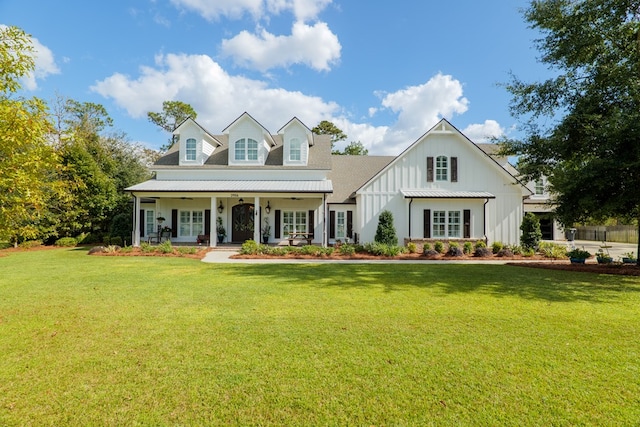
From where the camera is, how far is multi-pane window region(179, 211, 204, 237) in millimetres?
20062

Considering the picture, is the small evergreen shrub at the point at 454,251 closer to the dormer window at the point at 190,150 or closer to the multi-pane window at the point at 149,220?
the dormer window at the point at 190,150

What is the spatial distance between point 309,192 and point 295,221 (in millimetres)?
3334

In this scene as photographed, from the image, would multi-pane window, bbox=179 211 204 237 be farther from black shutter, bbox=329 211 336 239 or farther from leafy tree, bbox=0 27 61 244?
leafy tree, bbox=0 27 61 244

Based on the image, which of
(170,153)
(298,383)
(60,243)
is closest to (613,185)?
(298,383)

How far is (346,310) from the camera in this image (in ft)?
20.1

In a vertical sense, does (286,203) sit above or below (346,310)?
above

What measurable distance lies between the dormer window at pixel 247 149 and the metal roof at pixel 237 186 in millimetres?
1795

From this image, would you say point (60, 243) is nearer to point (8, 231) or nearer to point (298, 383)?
point (8, 231)

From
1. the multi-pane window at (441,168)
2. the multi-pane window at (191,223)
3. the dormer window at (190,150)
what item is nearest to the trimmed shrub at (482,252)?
the multi-pane window at (441,168)

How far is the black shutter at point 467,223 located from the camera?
1784 cm

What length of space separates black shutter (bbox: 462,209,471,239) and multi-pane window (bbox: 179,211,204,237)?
632 inches

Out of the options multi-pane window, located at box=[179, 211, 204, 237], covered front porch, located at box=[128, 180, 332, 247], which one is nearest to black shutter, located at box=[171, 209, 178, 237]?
covered front porch, located at box=[128, 180, 332, 247]

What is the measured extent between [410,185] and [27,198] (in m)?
16.7

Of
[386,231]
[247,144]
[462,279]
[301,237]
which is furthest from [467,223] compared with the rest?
[247,144]
